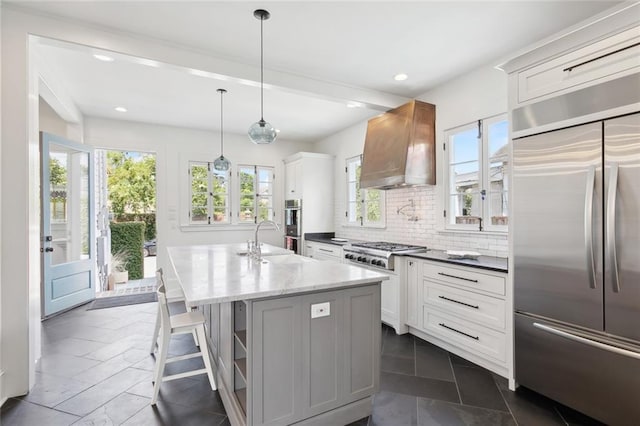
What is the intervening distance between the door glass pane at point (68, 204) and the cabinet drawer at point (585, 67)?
5.38 meters

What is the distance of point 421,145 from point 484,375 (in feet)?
8.13

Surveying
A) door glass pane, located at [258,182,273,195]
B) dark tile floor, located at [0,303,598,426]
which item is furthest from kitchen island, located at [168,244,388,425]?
door glass pane, located at [258,182,273,195]

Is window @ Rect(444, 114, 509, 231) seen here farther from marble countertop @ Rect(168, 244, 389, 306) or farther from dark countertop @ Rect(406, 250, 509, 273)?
marble countertop @ Rect(168, 244, 389, 306)

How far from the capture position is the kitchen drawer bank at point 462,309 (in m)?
2.51

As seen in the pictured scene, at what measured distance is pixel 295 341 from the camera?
181 cm

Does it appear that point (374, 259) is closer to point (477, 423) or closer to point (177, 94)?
point (477, 423)

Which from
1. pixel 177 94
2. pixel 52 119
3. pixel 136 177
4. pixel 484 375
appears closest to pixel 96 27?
pixel 177 94

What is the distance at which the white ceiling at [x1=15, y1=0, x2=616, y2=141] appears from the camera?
2.34 m

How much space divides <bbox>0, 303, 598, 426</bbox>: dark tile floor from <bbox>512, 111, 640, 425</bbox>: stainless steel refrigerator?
0.96ft

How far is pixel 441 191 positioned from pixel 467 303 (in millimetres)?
1486

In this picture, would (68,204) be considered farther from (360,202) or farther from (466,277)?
(466,277)

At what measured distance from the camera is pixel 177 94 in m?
4.03

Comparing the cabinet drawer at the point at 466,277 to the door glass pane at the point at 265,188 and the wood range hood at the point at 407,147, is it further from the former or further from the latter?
the door glass pane at the point at 265,188

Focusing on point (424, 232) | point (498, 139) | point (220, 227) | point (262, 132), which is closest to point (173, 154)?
point (220, 227)
